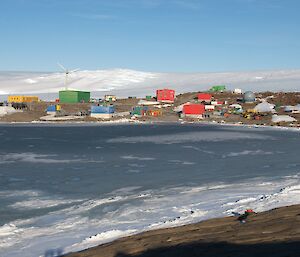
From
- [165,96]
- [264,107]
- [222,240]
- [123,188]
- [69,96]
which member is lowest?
[123,188]

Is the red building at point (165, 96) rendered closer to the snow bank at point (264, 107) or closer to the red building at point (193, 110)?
the red building at point (193, 110)

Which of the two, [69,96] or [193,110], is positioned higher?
[69,96]

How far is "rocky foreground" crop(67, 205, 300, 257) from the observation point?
6.48 metres

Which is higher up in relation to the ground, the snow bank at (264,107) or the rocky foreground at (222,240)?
the snow bank at (264,107)

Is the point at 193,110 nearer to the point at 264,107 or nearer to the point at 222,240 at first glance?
the point at 264,107

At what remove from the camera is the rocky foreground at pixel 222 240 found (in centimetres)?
648

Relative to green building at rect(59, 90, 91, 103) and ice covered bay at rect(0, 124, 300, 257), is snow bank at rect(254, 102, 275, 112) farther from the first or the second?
ice covered bay at rect(0, 124, 300, 257)

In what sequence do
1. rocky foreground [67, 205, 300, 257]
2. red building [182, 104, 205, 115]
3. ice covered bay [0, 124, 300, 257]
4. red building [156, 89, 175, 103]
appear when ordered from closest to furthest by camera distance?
1. rocky foreground [67, 205, 300, 257]
2. ice covered bay [0, 124, 300, 257]
3. red building [182, 104, 205, 115]
4. red building [156, 89, 175, 103]

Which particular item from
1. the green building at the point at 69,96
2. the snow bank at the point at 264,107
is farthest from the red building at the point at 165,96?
the snow bank at the point at 264,107

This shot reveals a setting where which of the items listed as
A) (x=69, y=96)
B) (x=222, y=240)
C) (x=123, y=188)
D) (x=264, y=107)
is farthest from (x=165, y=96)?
(x=222, y=240)

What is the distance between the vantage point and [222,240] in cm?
725

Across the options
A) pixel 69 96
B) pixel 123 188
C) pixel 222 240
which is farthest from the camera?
pixel 69 96

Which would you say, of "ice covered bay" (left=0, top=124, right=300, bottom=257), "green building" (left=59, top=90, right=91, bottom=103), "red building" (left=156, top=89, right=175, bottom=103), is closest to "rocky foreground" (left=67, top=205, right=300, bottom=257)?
"ice covered bay" (left=0, top=124, right=300, bottom=257)

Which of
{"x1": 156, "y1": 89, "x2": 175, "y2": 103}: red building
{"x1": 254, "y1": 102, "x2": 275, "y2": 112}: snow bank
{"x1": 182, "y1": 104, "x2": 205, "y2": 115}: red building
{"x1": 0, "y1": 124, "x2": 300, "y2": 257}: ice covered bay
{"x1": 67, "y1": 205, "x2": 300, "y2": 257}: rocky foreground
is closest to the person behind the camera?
{"x1": 67, "y1": 205, "x2": 300, "y2": 257}: rocky foreground
